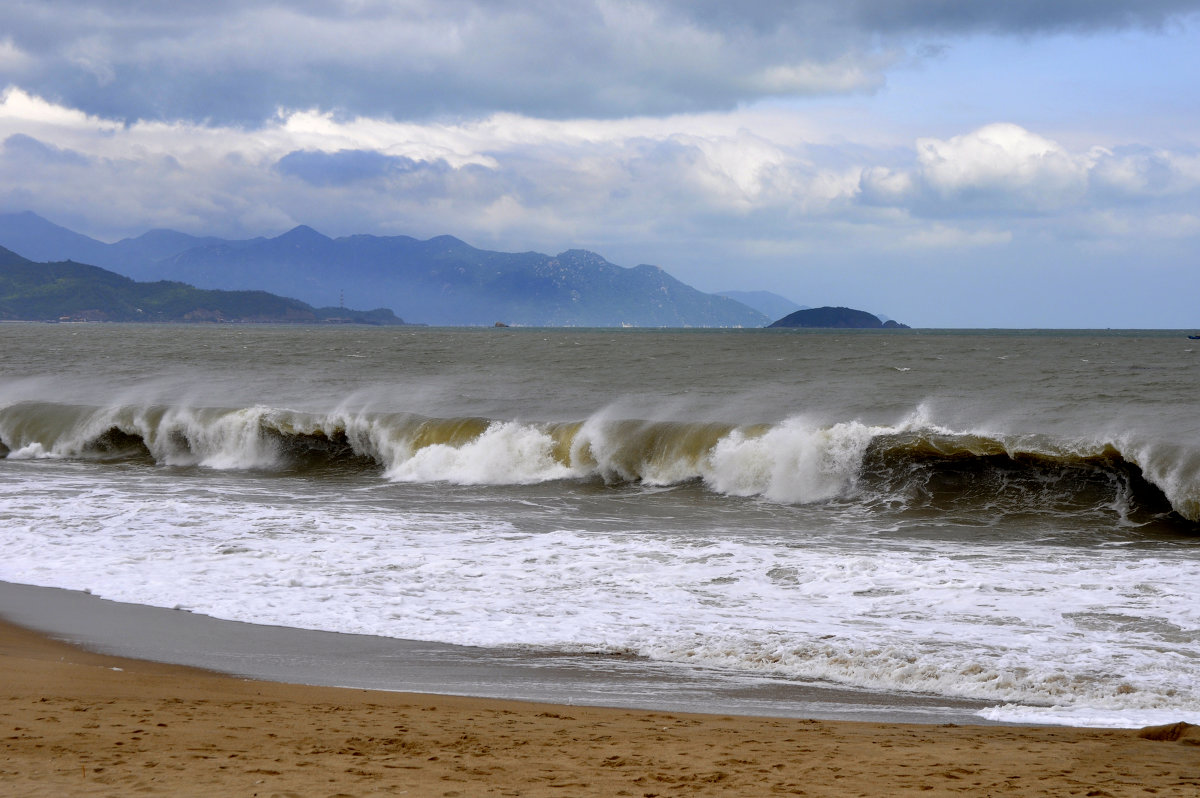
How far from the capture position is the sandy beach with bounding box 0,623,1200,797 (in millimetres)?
4648

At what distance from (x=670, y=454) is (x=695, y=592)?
33.2 ft

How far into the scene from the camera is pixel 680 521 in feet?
49.4

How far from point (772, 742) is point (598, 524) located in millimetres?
9081

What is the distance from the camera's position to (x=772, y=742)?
5605 millimetres

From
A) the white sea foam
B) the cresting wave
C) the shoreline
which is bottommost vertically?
the shoreline

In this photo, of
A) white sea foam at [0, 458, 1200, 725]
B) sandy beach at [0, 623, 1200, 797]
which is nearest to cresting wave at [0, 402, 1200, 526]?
white sea foam at [0, 458, 1200, 725]

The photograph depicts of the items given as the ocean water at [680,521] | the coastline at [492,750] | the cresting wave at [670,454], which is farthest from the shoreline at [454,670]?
the cresting wave at [670,454]

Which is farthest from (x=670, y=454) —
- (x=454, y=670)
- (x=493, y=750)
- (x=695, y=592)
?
(x=493, y=750)

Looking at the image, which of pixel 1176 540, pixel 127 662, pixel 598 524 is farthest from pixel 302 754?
pixel 1176 540

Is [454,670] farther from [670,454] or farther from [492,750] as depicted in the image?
[670,454]

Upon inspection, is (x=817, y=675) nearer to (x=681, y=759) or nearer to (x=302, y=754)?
(x=681, y=759)

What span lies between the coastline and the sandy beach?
0.05ft

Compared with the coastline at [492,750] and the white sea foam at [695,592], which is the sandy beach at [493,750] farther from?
the white sea foam at [695,592]

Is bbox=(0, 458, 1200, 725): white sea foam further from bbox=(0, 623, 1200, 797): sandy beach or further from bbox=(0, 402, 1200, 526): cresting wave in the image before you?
bbox=(0, 402, 1200, 526): cresting wave
